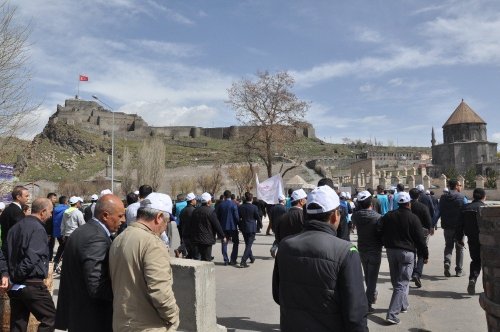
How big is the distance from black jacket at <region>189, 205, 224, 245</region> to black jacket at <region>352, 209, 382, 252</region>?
3684mm

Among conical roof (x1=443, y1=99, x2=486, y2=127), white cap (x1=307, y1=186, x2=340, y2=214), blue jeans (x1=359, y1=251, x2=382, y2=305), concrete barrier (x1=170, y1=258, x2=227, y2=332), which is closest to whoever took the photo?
white cap (x1=307, y1=186, x2=340, y2=214)

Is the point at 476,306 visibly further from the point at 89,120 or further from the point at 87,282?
the point at 89,120

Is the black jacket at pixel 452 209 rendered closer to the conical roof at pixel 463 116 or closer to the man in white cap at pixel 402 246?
the man in white cap at pixel 402 246

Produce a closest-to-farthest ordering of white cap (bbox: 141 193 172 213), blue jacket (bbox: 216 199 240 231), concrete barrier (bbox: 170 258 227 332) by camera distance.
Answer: white cap (bbox: 141 193 172 213)
concrete barrier (bbox: 170 258 227 332)
blue jacket (bbox: 216 199 240 231)

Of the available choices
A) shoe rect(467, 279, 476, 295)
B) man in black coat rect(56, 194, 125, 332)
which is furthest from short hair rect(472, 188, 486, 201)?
man in black coat rect(56, 194, 125, 332)

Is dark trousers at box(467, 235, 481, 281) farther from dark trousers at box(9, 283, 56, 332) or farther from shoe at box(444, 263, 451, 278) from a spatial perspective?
dark trousers at box(9, 283, 56, 332)

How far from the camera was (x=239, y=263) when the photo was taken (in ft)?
42.0

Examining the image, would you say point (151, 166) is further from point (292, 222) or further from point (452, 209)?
point (292, 222)

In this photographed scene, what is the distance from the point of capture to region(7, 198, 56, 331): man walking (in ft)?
17.2

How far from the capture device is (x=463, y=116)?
8450 cm

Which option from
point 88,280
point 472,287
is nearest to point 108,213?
point 88,280

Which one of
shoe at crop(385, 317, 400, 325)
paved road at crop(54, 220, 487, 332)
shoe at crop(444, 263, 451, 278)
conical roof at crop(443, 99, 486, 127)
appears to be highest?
conical roof at crop(443, 99, 486, 127)

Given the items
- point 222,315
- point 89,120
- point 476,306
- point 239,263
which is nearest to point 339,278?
point 222,315

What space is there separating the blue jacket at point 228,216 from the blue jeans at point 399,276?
235 inches
